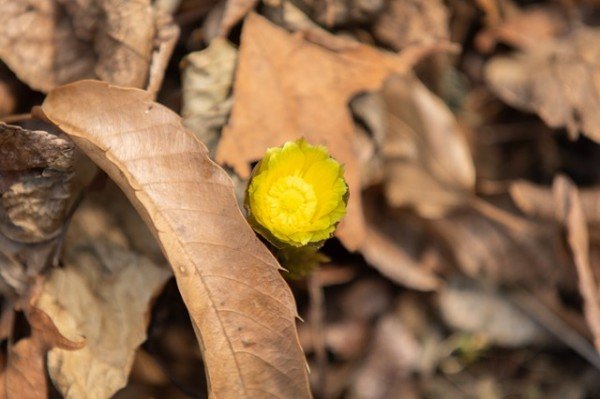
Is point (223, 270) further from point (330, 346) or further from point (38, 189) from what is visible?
point (330, 346)

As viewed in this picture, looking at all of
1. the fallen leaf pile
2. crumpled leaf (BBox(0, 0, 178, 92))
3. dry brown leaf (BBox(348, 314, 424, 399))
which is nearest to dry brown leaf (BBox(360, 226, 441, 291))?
the fallen leaf pile

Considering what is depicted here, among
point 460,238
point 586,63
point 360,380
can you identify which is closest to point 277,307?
point 360,380

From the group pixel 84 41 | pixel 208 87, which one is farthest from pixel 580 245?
pixel 84 41

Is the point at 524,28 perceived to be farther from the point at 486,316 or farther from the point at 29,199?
the point at 29,199

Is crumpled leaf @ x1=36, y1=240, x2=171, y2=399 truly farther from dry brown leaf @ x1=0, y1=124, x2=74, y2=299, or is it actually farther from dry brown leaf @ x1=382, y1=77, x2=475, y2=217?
dry brown leaf @ x1=382, y1=77, x2=475, y2=217

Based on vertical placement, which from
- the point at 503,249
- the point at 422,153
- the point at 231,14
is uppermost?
the point at 231,14

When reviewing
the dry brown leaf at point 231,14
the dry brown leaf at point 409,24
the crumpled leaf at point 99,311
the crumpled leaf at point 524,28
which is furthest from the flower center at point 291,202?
Answer: the crumpled leaf at point 524,28
